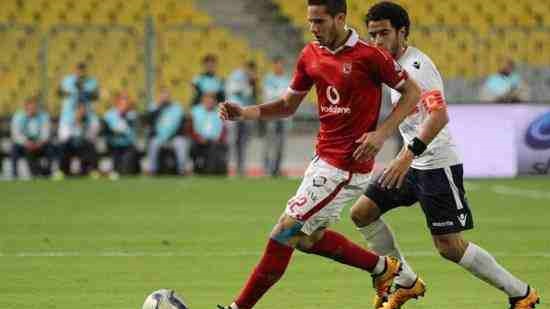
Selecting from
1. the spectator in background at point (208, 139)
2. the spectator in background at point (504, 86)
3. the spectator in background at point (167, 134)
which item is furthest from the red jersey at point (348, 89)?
the spectator in background at point (504, 86)

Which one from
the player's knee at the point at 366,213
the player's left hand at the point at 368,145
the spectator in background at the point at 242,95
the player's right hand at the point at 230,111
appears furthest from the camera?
the spectator in background at the point at 242,95

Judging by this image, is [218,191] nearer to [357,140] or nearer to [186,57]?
[186,57]

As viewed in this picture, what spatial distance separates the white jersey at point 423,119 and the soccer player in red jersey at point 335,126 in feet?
1.43

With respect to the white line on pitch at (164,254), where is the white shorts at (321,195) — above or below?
above

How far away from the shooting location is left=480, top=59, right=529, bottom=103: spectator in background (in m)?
24.6

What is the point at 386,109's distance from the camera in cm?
2495

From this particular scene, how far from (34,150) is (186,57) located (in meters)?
4.93

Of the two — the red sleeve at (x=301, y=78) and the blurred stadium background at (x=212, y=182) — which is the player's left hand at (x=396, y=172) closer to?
the red sleeve at (x=301, y=78)

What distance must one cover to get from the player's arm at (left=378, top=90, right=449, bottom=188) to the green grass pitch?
158cm

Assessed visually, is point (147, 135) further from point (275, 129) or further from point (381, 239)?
point (381, 239)

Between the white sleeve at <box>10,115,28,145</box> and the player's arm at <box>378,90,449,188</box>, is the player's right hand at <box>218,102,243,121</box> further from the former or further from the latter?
the white sleeve at <box>10,115,28,145</box>

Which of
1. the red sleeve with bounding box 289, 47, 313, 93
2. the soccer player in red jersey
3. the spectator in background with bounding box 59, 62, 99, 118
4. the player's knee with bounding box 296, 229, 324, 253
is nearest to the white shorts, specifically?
the soccer player in red jersey

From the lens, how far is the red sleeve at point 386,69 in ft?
27.5

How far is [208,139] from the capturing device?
23.6 metres
